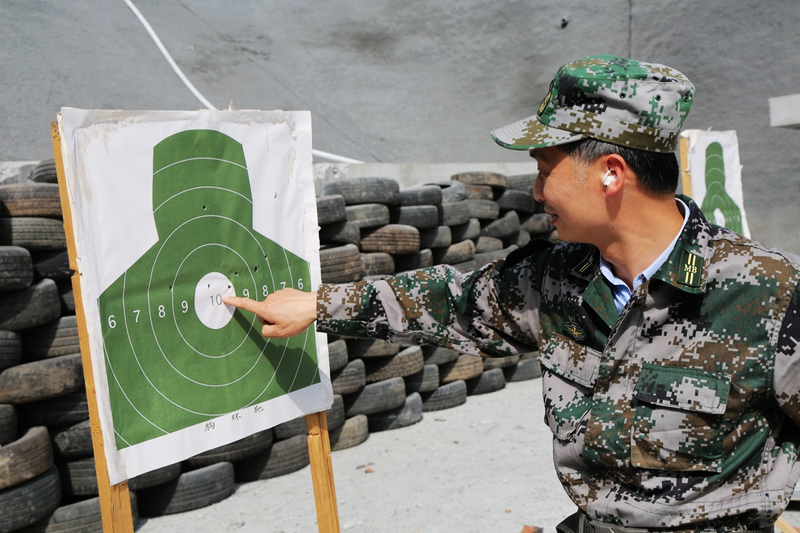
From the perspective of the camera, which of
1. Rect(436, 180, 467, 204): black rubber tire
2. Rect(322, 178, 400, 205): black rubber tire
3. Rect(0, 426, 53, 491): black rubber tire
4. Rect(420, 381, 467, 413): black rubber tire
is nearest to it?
Rect(0, 426, 53, 491): black rubber tire

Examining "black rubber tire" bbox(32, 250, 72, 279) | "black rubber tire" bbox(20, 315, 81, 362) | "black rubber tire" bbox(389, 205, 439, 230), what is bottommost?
"black rubber tire" bbox(20, 315, 81, 362)

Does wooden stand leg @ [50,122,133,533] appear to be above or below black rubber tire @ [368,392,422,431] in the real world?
above

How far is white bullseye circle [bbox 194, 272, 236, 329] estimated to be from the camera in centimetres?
216

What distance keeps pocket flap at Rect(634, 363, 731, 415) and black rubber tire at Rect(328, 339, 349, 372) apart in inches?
112

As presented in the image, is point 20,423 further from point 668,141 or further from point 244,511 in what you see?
point 668,141

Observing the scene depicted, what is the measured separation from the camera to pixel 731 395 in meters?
1.53

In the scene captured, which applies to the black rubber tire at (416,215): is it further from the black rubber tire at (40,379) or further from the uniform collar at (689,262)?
the uniform collar at (689,262)

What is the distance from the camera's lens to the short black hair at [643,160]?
1.58m

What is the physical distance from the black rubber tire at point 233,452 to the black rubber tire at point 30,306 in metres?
1.01

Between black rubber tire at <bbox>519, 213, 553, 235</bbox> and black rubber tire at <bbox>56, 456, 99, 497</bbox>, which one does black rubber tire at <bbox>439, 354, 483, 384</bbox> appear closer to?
black rubber tire at <bbox>519, 213, 553, 235</bbox>

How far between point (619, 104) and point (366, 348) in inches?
128

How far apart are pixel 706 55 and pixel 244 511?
30.4 ft

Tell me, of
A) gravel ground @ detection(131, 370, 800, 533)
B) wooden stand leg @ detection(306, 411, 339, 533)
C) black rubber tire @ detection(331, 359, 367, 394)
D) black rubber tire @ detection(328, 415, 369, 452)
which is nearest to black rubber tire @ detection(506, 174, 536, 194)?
gravel ground @ detection(131, 370, 800, 533)

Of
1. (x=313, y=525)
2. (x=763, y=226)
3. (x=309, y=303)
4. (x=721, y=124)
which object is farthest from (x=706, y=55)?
(x=309, y=303)
